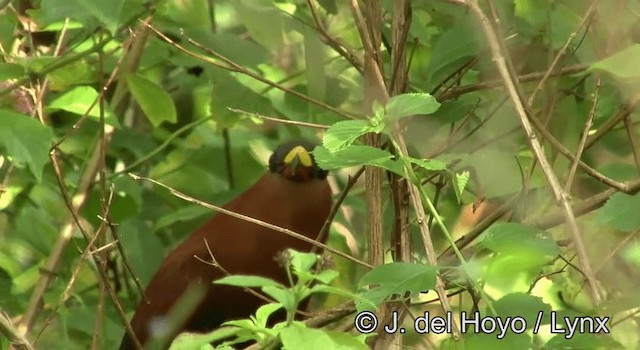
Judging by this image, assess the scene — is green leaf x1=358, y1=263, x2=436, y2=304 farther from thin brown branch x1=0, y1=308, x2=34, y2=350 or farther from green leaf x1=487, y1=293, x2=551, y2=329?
thin brown branch x1=0, y1=308, x2=34, y2=350

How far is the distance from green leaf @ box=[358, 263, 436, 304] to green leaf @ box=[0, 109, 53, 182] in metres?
0.60

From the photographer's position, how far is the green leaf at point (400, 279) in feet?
3.55

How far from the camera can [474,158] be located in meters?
1.63

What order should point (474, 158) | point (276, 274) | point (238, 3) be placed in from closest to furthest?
point (474, 158) < point (238, 3) < point (276, 274)

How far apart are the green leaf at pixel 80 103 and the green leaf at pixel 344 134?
0.88 meters

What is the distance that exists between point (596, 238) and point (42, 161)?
0.75m

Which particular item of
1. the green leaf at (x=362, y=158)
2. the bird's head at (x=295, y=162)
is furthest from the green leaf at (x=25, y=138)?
the bird's head at (x=295, y=162)

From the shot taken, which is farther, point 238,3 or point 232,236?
point 232,236

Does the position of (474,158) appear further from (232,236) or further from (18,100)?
(18,100)

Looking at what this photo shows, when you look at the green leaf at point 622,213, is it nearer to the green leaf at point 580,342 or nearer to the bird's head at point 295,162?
the green leaf at point 580,342

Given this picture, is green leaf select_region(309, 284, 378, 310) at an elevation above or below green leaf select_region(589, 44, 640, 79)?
below

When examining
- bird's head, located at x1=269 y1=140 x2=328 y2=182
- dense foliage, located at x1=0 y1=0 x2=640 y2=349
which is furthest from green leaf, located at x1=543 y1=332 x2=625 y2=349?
bird's head, located at x1=269 y1=140 x2=328 y2=182

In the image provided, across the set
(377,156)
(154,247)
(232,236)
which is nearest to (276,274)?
(232,236)

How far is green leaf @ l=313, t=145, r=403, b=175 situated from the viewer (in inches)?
44.1
